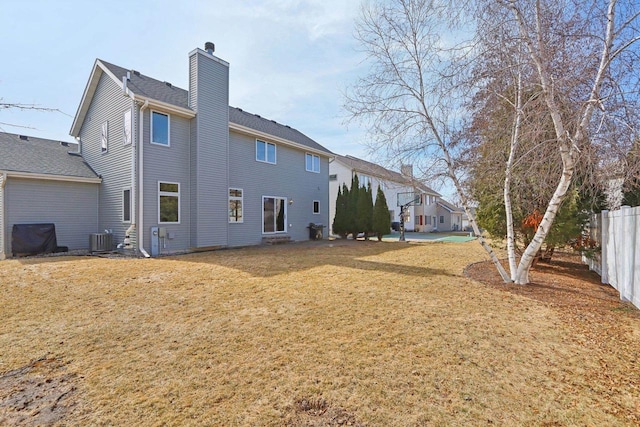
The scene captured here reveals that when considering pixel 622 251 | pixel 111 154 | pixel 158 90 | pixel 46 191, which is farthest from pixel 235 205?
pixel 622 251

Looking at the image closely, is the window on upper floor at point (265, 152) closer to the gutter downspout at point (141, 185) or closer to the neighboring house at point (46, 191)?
the gutter downspout at point (141, 185)

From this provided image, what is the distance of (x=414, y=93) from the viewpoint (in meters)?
6.89

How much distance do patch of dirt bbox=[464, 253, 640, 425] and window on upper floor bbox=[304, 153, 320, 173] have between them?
1125cm

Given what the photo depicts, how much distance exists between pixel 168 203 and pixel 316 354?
32.9 feet

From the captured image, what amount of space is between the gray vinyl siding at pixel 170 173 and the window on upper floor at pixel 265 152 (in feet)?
11.5

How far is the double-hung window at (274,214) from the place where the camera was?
15.3 m

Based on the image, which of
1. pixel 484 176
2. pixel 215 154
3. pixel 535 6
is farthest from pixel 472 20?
pixel 215 154

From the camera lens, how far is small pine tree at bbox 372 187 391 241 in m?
18.2

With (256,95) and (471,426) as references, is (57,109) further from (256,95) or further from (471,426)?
(256,95)

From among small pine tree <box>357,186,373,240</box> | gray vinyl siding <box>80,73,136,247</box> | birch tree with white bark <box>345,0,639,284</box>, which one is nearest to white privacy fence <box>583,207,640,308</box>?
birch tree with white bark <box>345,0,639,284</box>

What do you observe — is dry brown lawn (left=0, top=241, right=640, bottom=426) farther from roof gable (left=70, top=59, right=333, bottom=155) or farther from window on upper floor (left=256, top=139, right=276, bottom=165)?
window on upper floor (left=256, top=139, right=276, bottom=165)

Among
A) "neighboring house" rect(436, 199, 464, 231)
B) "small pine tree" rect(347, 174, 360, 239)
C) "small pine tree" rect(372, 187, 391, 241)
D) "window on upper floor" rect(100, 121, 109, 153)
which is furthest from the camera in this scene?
"neighboring house" rect(436, 199, 464, 231)

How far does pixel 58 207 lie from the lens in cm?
1156

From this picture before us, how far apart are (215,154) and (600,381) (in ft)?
40.7
